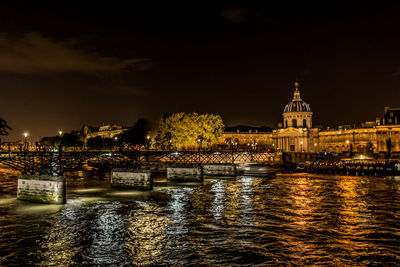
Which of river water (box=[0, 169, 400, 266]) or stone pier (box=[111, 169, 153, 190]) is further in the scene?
stone pier (box=[111, 169, 153, 190])

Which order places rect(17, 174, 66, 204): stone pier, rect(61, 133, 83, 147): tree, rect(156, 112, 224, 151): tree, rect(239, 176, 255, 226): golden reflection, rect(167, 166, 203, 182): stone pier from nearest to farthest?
A: rect(239, 176, 255, 226): golden reflection → rect(17, 174, 66, 204): stone pier → rect(167, 166, 203, 182): stone pier → rect(156, 112, 224, 151): tree → rect(61, 133, 83, 147): tree

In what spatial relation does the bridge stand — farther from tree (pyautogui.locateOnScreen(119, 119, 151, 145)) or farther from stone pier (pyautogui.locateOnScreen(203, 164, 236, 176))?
tree (pyautogui.locateOnScreen(119, 119, 151, 145))

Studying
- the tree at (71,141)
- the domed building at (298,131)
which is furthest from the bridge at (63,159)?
the domed building at (298,131)

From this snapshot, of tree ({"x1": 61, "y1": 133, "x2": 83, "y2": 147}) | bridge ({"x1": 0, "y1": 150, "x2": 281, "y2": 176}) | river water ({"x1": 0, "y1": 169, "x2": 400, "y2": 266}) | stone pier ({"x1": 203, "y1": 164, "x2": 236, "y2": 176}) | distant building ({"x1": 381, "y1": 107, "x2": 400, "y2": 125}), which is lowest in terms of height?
river water ({"x1": 0, "y1": 169, "x2": 400, "y2": 266})

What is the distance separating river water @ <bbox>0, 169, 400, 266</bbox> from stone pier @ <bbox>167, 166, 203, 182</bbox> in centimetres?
1603

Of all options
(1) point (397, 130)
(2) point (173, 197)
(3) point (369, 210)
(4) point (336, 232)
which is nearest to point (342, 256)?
(4) point (336, 232)

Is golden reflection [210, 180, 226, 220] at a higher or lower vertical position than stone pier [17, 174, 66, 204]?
lower

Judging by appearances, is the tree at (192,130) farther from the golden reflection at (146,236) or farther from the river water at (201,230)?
the golden reflection at (146,236)

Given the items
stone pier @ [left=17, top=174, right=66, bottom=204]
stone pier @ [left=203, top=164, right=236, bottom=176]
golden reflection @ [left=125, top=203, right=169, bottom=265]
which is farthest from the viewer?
stone pier @ [left=203, top=164, right=236, bottom=176]

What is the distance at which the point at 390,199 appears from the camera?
40469 mm

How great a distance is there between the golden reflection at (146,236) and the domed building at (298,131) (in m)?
168

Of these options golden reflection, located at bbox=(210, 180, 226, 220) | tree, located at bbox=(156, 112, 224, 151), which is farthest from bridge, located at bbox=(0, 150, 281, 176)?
tree, located at bbox=(156, 112, 224, 151)

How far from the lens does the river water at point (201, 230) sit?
20000 mm

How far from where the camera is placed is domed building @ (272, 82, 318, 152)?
192625 millimetres
